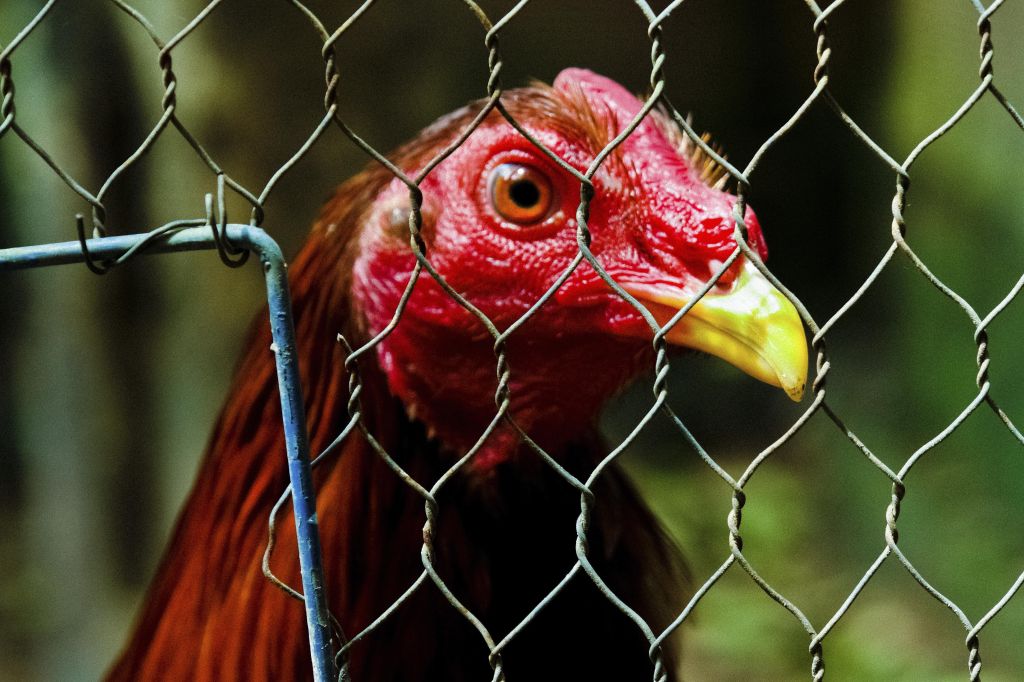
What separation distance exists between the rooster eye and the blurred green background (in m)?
1.22

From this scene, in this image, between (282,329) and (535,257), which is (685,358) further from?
(282,329)

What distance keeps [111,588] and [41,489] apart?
346 millimetres

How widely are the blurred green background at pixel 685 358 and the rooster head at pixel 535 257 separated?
1.15 m

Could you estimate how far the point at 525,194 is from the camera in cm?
149

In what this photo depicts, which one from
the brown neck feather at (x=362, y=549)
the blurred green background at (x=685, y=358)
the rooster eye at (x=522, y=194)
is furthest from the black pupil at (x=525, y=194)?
the blurred green background at (x=685, y=358)

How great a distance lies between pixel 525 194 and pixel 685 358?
1284 millimetres

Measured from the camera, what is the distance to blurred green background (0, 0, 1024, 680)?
262 cm

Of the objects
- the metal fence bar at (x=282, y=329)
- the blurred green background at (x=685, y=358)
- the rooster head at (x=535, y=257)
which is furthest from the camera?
the blurred green background at (x=685, y=358)

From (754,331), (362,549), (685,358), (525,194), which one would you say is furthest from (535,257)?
(685,358)

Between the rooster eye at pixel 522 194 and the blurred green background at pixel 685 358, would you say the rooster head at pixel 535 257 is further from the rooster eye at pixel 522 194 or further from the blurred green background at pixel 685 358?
the blurred green background at pixel 685 358

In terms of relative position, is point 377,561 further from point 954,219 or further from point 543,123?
point 954,219

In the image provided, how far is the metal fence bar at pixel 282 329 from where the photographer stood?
3.29ft

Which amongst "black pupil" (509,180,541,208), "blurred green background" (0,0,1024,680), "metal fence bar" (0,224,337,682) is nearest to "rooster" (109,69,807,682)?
"black pupil" (509,180,541,208)

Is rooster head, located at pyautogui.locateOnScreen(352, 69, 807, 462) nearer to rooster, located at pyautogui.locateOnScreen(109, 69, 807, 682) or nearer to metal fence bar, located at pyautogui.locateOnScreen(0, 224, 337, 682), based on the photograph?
rooster, located at pyautogui.locateOnScreen(109, 69, 807, 682)
